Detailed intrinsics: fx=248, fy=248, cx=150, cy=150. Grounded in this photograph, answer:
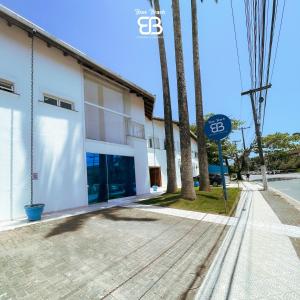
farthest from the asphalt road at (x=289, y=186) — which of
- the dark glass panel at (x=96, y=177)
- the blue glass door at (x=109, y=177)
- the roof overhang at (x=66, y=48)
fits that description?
the roof overhang at (x=66, y=48)

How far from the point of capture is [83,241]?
19.2ft

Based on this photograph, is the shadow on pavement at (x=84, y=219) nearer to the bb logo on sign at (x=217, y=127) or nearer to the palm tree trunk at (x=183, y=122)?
the palm tree trunk at (x=183, y=122)

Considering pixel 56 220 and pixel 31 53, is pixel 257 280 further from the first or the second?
pixel 31 53

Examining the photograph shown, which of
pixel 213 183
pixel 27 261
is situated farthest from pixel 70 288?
pixel 213 183

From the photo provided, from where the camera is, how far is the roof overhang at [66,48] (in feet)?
28.0

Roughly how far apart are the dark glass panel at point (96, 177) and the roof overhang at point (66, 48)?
4385mm

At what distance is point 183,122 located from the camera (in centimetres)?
1230

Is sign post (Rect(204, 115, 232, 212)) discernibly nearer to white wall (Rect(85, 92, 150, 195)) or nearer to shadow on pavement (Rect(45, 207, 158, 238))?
shadow on pavement (Rect(45, 207, 158, 238))

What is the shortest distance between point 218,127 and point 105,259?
21.6 feet

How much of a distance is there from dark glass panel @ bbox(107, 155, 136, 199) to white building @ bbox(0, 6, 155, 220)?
0.06 metres

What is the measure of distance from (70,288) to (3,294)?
0.91 m

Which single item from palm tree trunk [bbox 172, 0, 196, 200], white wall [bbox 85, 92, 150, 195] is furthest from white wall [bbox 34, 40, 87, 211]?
palm tree trunk [bbox 172, 0, 196, 200]

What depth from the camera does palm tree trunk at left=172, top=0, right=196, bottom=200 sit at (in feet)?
38.7

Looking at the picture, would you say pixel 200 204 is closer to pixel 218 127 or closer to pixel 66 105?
pixel 218 127
